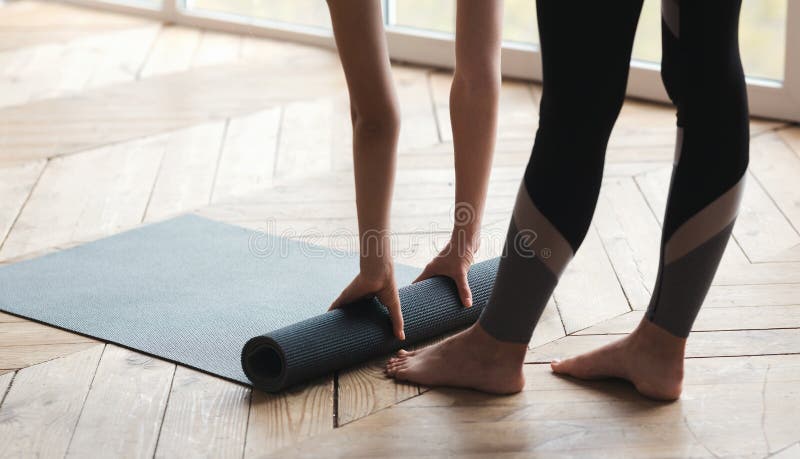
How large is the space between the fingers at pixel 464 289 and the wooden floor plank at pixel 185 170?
29.5 inches

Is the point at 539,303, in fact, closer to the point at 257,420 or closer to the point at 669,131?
the point at 257,420

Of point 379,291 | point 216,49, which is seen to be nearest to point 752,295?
point 379,291

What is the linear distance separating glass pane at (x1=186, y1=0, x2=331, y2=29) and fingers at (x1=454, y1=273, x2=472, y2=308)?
2.09m

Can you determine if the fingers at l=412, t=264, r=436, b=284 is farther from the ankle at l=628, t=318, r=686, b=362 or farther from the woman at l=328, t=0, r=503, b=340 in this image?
the ankle at l=628, t=318, r=686, b=362

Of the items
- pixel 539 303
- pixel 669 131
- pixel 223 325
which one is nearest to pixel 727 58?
pixel 539 303

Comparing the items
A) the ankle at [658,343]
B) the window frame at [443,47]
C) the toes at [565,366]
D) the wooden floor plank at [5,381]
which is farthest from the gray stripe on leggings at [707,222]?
the window frame at [443,47]

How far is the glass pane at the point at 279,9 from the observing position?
→ 346 centimetres

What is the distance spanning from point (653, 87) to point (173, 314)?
1655mm

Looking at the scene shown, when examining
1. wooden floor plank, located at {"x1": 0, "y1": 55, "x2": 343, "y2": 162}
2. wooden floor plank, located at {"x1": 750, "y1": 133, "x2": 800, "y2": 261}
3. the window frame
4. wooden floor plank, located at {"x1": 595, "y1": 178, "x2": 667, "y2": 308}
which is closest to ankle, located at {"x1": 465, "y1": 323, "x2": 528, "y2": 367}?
wooden floor plank, located at {"x1": 595, "y1": 178, "x2": 667, "y2": 308}

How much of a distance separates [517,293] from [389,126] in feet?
0.81

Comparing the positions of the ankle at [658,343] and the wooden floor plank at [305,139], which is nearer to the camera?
the ankle at [658,343]

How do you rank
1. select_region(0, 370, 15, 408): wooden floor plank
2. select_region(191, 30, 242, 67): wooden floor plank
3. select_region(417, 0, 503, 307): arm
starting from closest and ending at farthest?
select_region(0, 370, 15, 408): wooden floor plank < select_region(417, 0, 503, 307): arm < select_region(191, 30, 242, 67): wooden floor plank

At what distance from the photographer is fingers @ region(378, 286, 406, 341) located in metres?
1.35

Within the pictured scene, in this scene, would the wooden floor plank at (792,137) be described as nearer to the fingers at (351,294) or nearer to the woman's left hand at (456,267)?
the woman's left hand at (456,267)
